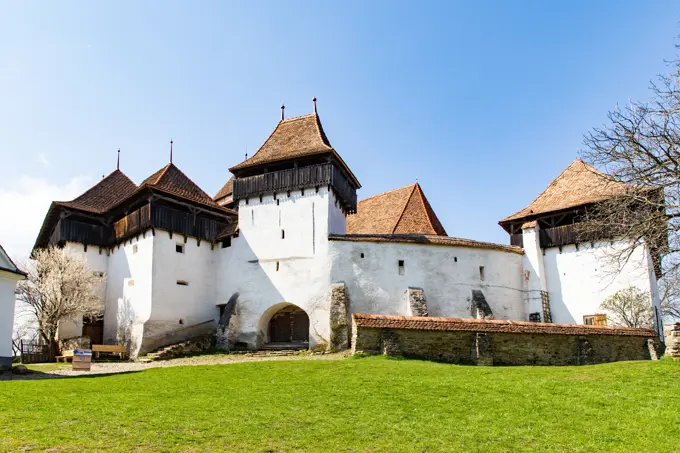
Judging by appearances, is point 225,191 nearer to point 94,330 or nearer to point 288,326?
point 288,326

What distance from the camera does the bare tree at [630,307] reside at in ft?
73.0

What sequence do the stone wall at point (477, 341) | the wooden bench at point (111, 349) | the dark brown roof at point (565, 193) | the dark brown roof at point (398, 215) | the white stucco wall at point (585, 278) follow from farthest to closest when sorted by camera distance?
the dark brown roof at point (398, 215) < the dark brown roof at point (565, 193) < the white stucco wall at point (585, 278) < the wooden bench at point (111, 349) < the stone wall at point (477, 341)

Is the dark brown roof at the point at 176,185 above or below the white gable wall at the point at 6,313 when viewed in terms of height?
above

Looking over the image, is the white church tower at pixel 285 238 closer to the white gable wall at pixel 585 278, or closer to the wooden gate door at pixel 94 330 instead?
the wooden gate door at pixel 94 330

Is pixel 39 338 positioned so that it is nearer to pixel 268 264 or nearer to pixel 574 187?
pixel 268 264

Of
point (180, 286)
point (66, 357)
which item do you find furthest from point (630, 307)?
point (66, 357)

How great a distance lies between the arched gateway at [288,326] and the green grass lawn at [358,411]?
12.1 meters

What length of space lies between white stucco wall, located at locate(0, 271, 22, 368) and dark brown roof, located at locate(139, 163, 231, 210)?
7707mm

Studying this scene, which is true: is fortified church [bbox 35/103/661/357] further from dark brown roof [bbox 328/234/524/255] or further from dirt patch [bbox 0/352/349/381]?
dirt patch [bbox 0/352/349/381]

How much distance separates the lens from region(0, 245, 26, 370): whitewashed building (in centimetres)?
1622

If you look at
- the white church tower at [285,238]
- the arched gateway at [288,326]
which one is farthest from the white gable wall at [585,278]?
the arched gateway at [288,326]

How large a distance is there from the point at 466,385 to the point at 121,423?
261 inches

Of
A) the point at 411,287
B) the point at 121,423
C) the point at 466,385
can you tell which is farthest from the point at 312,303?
the point at 121,423

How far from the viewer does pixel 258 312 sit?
950 inches
